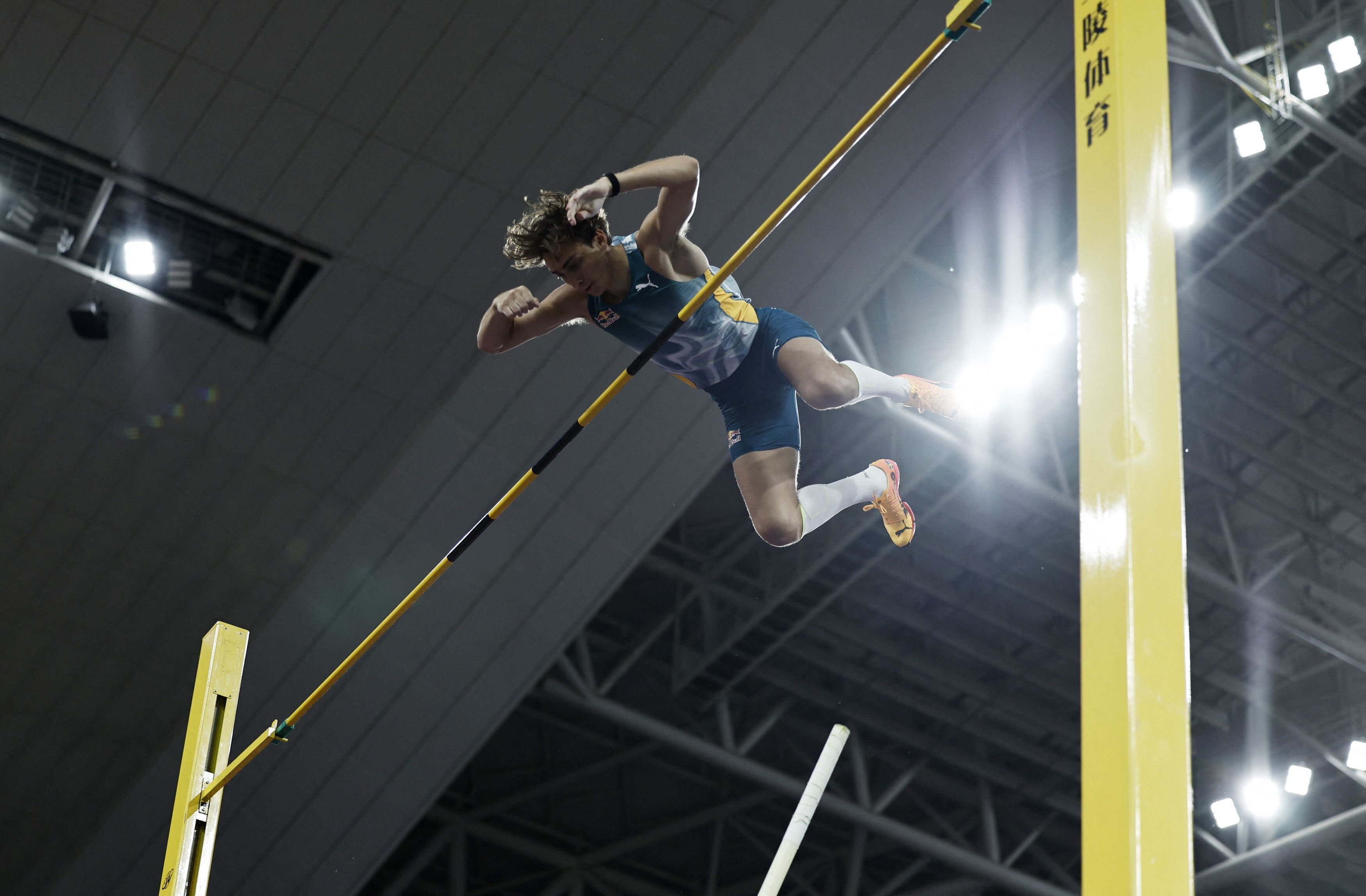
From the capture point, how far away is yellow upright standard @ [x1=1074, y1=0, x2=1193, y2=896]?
6.84ft

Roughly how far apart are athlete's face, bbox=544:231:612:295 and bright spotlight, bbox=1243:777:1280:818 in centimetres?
1032

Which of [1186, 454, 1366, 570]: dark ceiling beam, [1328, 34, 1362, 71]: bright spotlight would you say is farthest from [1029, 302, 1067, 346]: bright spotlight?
[1186, 454, 1366, 570]: dark ceiling beam

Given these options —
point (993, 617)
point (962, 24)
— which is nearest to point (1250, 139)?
point (993, 617)

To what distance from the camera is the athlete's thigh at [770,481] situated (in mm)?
4859

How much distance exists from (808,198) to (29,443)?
5192 millimetres

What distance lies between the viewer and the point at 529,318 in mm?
4766

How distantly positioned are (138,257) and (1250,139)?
712 centimetres

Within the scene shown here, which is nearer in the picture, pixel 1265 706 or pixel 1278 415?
pixel 1278 415

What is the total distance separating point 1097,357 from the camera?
2.47 metres

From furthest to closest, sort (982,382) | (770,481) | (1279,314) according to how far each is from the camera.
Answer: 1. (1279,314)
2. (982,382)
3. (770,481)

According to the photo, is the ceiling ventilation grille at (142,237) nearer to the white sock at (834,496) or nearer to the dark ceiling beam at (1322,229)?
the white sock at (834,496)

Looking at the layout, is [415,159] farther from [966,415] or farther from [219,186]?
[966,415]

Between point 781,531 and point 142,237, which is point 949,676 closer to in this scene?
point 142,237

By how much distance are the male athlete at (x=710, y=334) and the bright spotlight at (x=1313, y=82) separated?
4956 millimetres
